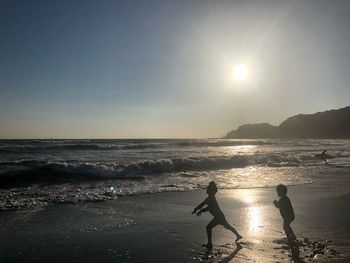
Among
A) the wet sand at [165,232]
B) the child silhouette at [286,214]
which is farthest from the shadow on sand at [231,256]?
the child silhouette at [286,214]

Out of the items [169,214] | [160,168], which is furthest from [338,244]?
[160,168]

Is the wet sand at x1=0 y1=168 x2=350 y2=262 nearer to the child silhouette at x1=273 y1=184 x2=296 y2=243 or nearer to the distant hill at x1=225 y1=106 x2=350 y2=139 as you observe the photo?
the child silhouette at x1=273 y1=184 x2=296 y2=243

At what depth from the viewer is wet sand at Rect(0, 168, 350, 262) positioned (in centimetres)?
902

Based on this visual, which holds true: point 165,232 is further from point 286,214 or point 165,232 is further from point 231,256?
point 286,214

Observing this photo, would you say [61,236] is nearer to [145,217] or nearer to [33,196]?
[145,217]

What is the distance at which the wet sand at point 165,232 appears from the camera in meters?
9.02

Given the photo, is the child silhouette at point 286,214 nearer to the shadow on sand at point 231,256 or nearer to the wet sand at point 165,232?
the wet sand at point 165,232

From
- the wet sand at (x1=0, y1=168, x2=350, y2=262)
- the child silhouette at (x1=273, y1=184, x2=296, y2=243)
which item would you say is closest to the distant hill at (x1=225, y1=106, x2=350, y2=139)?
the wet sand at (x1=0, y1=168, x2=350, y2=262)

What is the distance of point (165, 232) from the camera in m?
11.2

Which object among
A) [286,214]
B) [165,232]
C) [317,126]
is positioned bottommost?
[165,232]

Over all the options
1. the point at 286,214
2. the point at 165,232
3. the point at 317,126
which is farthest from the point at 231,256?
the point at 317,126

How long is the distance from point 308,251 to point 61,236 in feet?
19.6

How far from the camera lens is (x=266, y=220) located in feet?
41.3

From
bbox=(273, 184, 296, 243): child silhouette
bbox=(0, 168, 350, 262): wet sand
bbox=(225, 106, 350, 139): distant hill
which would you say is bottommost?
bbox=(0, 168, 350, 262): wet sand
